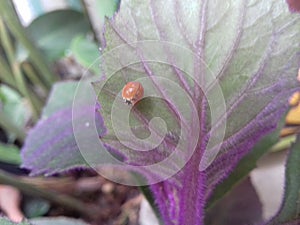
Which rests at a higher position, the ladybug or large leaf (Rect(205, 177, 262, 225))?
the ladybug

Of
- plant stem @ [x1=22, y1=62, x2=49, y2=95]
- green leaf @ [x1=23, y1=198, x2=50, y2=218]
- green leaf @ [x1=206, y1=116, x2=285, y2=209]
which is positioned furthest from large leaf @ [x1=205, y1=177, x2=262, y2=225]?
plant stem @ [x1=22, y1=62, x2=49, y2=95]

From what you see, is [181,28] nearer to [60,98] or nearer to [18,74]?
[60,98]

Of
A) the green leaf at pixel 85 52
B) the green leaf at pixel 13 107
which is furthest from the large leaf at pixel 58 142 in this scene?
Answer: the green leaf at pixel 13 107

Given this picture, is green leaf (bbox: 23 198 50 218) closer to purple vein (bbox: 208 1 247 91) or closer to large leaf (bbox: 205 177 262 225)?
large leaf (bbox: 205 177 262 225)

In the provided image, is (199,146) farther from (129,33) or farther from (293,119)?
(293,119)

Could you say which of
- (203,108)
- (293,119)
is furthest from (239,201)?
(203,108)

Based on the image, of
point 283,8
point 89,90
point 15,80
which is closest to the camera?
point 283,8
